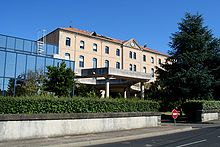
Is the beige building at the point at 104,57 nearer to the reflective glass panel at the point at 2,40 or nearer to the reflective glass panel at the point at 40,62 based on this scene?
the reflective glass panel at the point at 40,62

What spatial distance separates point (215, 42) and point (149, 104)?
70.6ft

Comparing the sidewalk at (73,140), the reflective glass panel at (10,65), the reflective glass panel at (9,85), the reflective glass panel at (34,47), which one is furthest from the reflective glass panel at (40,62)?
the sidewalk at (73,140)

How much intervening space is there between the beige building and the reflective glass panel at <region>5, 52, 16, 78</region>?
47.2ft

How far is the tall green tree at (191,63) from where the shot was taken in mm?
37156

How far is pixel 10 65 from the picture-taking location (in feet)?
125

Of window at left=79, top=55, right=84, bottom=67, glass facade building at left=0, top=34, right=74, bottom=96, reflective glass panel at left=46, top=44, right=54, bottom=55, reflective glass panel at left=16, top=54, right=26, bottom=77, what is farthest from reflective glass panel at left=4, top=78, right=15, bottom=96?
window at left=79, top=55, right=84, bottom=67

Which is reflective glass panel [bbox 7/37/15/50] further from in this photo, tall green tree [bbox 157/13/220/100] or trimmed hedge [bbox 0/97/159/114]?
trimmed hedge [bbox 0/97/159/114]

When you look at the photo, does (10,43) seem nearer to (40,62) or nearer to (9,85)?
(40,62)

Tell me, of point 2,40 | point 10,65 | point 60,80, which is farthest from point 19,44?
point 60,80

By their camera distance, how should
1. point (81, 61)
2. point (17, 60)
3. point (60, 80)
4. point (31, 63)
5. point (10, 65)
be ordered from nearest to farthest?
point (60, 80) → point (10, 65) → point (17, 60) → point (31, 63) → point (81, 61)

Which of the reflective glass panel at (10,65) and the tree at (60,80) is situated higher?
the reflective glass panel at (10,65)

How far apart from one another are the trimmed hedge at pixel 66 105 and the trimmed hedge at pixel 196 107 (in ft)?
35.0

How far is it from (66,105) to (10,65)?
23.2 metres

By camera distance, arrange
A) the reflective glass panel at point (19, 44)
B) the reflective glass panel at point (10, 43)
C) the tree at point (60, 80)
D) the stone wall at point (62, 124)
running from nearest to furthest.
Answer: the stone wall at point (62, 124)
the tree at point (60, 80)
the reflective glass panel at point (10, 43)
the reflective glass panel at point (19, 44)
